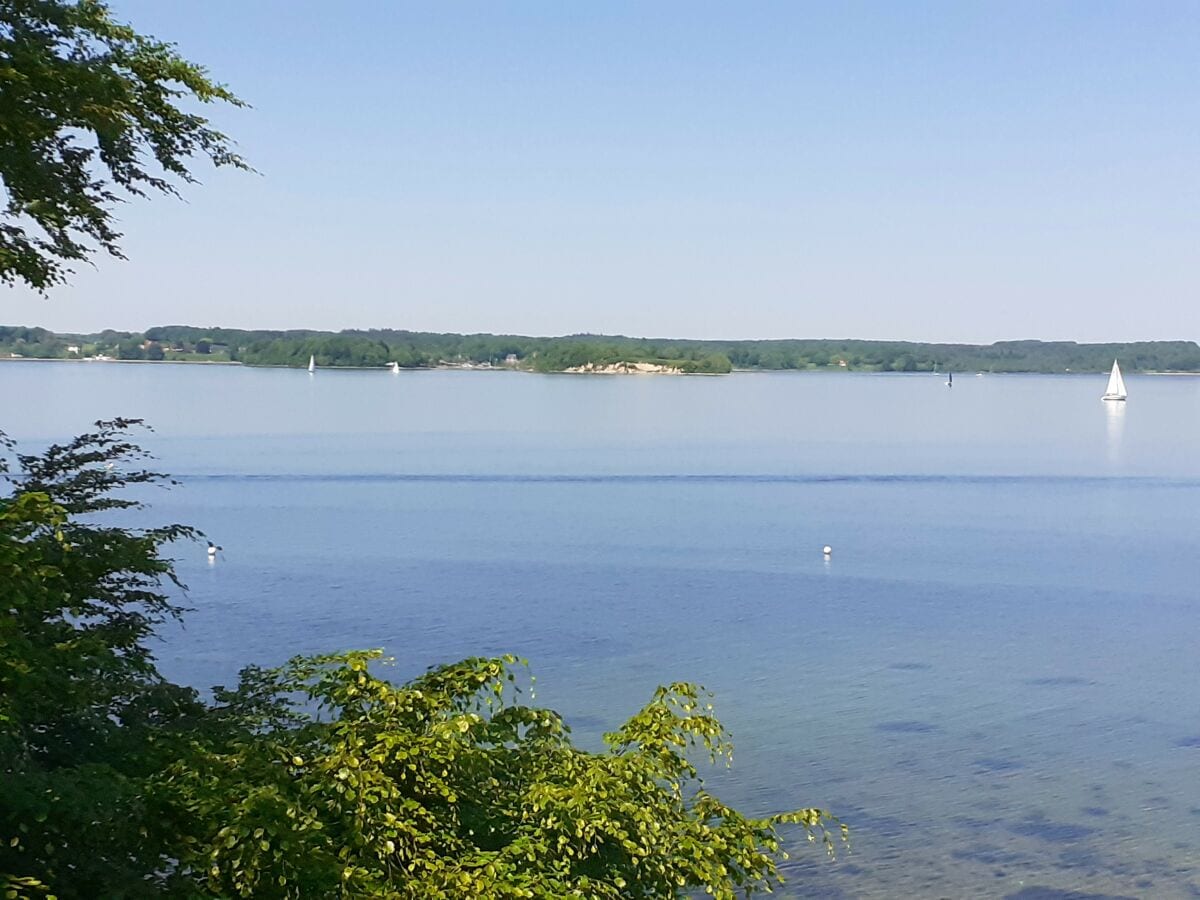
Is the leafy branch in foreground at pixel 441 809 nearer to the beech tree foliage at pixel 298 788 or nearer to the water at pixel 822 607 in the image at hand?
the beech tree foliage at pixel 298 788

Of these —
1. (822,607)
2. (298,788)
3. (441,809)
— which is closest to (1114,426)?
(822,607)

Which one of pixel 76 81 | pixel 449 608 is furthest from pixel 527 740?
pixel 449 608

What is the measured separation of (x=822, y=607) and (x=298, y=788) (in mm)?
27009

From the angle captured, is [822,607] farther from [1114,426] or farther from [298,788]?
[1114,426]

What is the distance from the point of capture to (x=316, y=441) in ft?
265

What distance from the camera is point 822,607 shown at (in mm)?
34250

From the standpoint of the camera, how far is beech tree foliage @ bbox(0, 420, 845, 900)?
24.5ft

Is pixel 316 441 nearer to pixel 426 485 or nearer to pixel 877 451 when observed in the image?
pixel 426 485

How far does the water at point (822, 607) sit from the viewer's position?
65.0 ft

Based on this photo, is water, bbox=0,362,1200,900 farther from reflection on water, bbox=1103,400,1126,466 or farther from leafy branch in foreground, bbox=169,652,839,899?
leafy branch in foreground, bbox=169,652,839,899

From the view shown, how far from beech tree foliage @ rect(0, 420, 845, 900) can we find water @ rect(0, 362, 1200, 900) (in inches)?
333

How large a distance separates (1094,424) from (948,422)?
510 inches

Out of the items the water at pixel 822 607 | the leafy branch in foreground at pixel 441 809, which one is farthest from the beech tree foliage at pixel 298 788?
the water at pixel 822 607

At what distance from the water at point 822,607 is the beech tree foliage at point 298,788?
8.46 metres
